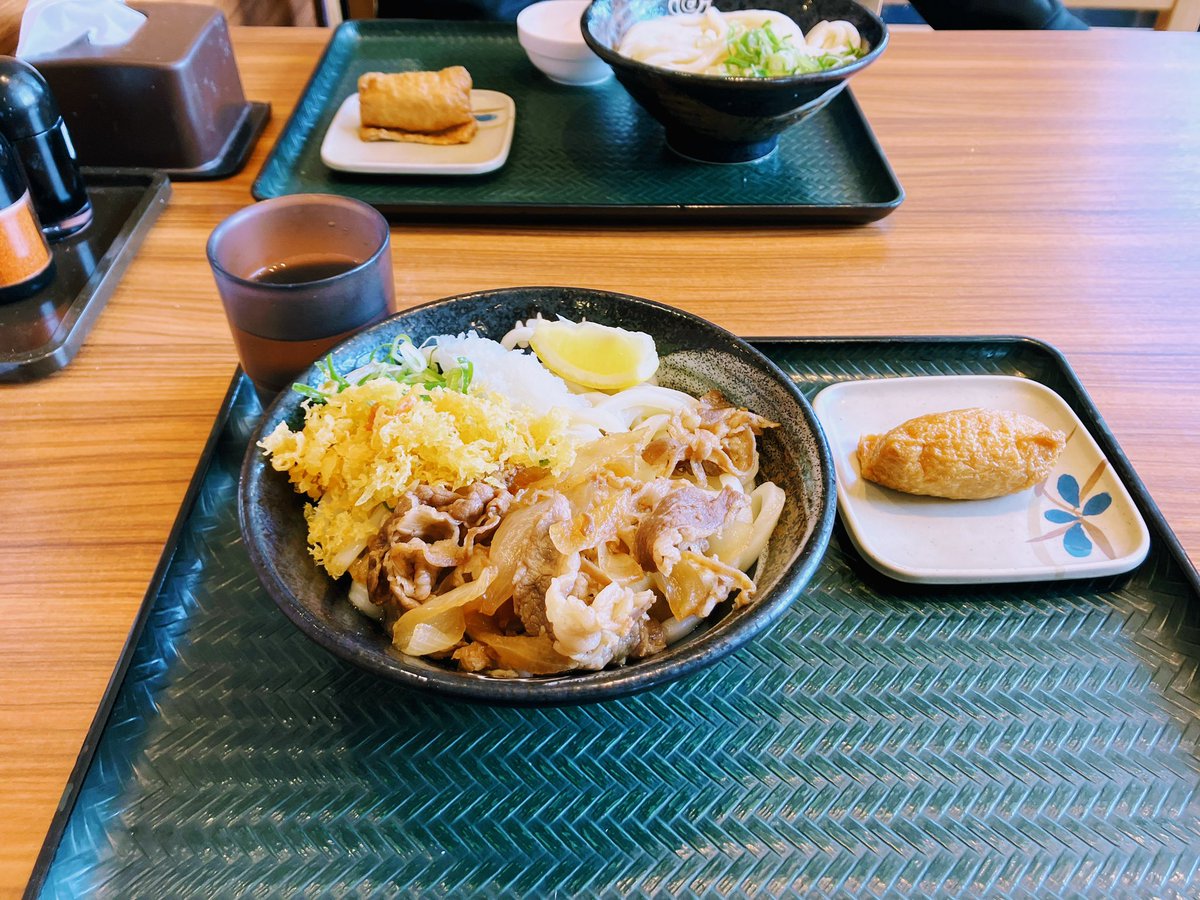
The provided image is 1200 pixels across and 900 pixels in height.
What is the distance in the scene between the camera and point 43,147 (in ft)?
5.79

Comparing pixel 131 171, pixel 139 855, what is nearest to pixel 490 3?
pixel 131 171

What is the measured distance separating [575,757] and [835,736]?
0.33 meters

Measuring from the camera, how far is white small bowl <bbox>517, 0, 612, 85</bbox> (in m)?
2.35

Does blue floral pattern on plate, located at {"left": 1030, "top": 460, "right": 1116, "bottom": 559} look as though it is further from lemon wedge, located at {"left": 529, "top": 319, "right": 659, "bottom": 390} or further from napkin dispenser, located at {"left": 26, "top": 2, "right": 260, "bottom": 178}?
napkin dispenser, located at {"left": 26, "top": 2, "right": 260, "bottom": 178}

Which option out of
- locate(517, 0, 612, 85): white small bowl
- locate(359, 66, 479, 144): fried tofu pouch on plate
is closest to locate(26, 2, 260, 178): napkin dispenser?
locate(359, 66, 479, 144): fried tofu pouch on plate

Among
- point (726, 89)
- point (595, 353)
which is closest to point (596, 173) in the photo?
point (726, 89)

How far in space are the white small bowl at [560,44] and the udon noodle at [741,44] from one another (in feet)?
0.66

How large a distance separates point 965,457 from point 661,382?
485 mm

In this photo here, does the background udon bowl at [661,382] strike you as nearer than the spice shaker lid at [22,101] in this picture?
Yes

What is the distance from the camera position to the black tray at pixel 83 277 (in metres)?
1.59

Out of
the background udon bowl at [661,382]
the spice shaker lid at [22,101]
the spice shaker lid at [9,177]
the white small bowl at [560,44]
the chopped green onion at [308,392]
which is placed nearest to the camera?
the background udon bowl at [661,382]

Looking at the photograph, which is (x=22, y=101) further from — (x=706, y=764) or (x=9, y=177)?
(x=706, y=764)

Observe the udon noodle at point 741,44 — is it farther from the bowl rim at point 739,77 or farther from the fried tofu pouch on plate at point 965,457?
the fried tofu pouch on plate at point 965,457

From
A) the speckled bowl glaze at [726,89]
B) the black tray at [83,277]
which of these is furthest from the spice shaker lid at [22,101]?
the speckled bowl glaze at [726,89]
